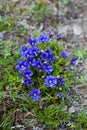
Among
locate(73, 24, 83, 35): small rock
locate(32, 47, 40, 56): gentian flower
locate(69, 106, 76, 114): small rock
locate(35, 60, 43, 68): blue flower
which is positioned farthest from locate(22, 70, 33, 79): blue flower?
locate(73, 24, 83, 35): small rock

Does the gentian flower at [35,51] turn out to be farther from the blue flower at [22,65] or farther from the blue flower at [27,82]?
the blue flower at [27,82]

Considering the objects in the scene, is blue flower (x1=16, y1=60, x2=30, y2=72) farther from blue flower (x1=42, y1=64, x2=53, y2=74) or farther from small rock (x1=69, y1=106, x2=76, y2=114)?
small rock (x1=69, y1=106, x2=76, y2=114)

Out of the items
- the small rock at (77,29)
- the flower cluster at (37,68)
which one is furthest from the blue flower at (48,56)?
the small rock at (77,29)

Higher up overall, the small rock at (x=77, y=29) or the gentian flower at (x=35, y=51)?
the small rock at (x=77, y=29)

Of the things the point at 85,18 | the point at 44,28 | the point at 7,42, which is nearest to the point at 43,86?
the point at 7,42

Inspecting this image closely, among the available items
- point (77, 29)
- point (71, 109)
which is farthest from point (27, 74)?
point (77, 29)

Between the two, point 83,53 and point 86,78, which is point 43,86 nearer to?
point 86,78

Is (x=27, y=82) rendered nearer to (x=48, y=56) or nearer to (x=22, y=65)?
(x=22, y=65)

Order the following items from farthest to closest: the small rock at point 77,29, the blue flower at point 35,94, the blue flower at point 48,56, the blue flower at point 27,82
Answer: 1. the small rock at point 77,29
2. the blue flower at point 48,56
3. the blue flower at point 27,82
4. the blue flower at point 35,94

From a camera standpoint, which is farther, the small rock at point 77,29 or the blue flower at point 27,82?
the small rock at point 77,29
